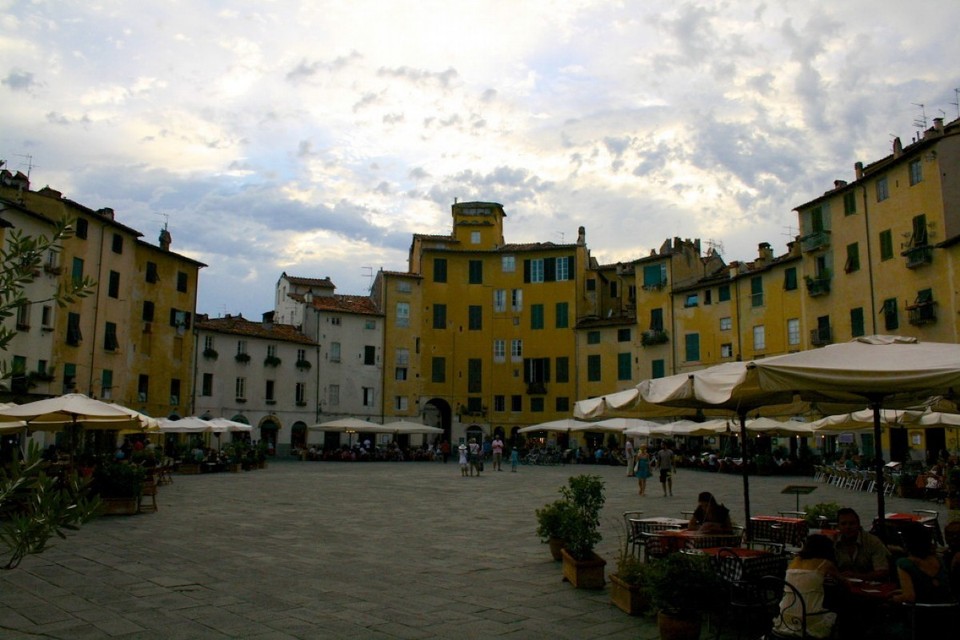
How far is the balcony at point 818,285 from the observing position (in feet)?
122

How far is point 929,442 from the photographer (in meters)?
30.5

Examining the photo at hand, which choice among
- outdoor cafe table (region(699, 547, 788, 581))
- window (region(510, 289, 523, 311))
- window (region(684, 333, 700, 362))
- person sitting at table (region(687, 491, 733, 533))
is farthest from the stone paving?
window (region(510, 289, 523, 311))

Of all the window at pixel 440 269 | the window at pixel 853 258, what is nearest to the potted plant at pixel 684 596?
the window at pixel 853 258

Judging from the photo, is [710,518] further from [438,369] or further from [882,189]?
[438,369]

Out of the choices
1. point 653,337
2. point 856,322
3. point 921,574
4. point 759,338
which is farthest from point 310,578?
point 653,337

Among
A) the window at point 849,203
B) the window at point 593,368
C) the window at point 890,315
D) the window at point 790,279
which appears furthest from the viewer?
the window at point 593,368

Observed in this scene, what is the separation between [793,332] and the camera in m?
39.9

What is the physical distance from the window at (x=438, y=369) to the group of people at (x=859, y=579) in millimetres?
49627

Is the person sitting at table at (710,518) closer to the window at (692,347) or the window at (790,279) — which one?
the window at (790,279)

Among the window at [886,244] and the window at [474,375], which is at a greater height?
the window at [886,244]

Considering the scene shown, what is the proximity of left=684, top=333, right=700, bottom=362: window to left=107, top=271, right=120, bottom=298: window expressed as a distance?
32.4 metres

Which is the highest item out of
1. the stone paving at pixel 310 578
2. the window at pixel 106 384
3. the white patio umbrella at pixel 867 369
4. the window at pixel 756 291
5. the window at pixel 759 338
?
the window at pixel 756 291

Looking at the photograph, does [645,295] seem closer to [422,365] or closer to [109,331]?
[422,365]

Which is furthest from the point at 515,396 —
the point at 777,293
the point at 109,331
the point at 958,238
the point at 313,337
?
the point at 958,238
